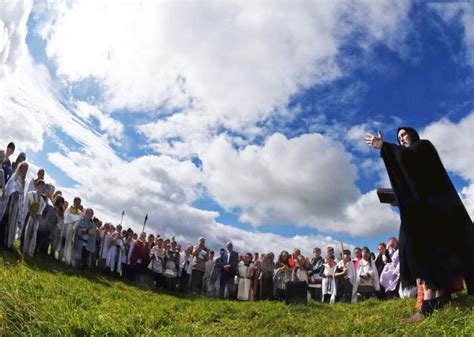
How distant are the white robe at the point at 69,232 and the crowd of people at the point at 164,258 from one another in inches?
1.3

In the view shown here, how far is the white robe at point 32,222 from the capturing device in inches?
519

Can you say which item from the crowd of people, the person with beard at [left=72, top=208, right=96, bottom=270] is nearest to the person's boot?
the crowd of people

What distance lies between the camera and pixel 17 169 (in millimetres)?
13039

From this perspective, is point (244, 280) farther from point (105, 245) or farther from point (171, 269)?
point (105, 245)

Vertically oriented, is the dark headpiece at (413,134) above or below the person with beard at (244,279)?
above

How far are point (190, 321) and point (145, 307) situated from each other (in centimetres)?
103

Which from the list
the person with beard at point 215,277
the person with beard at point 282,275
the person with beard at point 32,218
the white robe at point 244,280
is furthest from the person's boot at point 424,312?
the person with beard at point 215,277

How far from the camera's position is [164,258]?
18.3 meters

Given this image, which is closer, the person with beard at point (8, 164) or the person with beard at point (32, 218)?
the person with beard at point (32, 218)

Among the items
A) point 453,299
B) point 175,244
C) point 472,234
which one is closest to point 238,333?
point 453,299

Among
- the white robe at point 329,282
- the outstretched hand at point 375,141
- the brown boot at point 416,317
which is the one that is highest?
the outstretched hand at point 375,141

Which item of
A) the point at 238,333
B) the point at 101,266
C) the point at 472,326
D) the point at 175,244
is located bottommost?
the point at 238,333

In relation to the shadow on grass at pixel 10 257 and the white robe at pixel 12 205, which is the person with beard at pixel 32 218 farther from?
the shadow on grass at pixel 10 257

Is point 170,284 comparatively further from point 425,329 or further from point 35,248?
point 425,329
